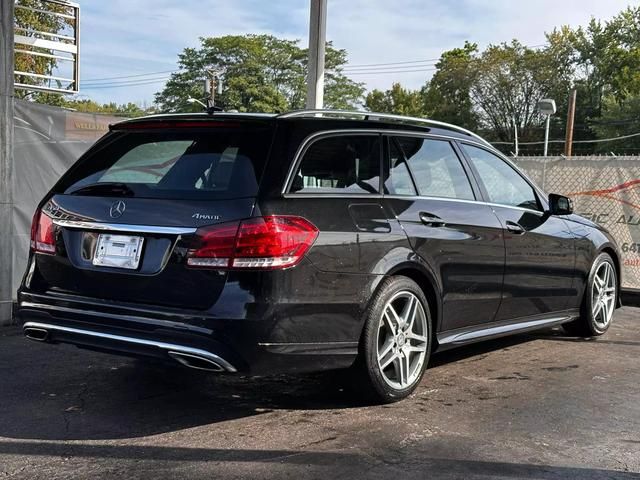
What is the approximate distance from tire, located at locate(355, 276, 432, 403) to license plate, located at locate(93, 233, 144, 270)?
133 cm

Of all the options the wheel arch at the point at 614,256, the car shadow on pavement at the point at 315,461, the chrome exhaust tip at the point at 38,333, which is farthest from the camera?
the wheel arch at the point at 614,256

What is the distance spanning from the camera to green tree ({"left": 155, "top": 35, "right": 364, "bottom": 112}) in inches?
2665

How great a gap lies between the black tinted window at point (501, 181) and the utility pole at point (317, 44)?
119 inches

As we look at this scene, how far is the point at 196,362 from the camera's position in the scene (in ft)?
11.9

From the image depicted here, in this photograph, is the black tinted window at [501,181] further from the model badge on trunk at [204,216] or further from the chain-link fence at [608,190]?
the chain-link fence at [608,190]

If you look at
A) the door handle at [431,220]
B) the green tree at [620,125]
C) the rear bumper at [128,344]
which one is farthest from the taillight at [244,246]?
the green tree at [620,125]

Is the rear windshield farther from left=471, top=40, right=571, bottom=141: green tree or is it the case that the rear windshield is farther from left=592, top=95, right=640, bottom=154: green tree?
left=471, top=40, right=571, bottom=141: green tree

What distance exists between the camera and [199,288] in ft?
12.0

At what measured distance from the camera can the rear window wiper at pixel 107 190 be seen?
402 centimetres

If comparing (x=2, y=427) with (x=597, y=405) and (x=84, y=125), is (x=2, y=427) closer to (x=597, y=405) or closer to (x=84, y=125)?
(x=597, y=405)

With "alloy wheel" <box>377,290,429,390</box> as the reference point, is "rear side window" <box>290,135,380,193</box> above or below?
above

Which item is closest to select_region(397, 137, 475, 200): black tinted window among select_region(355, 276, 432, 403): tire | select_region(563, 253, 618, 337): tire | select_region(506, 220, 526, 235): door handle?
select_region(506, 220, 526, 235): door handle

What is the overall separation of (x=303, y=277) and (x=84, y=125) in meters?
5.05

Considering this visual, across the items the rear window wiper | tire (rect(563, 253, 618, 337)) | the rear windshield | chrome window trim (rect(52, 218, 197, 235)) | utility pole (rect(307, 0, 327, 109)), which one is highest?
utility pole (rect(307, 0, 327, 109))
